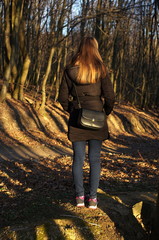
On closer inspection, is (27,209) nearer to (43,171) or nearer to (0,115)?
(43,171)

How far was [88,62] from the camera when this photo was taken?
3.34 meters

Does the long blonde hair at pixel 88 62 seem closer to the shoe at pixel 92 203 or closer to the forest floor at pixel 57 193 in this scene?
the shoe at pixel 92 203

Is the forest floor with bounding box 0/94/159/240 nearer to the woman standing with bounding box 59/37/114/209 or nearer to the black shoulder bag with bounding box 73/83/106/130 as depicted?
the woman standing with bounding box 59/37/114/209

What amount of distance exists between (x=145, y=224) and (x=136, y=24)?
28.4 meters

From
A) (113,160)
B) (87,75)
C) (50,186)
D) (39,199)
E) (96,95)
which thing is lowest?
(113,160)

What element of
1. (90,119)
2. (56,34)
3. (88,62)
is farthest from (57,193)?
(56,34)

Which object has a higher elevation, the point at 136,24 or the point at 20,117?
the point at 136,24

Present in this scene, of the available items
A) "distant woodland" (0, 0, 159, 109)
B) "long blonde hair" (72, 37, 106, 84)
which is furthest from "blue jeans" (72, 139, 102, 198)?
"distant woodland" (0, 0, 159, 109)

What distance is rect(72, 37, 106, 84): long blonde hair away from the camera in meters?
3.34

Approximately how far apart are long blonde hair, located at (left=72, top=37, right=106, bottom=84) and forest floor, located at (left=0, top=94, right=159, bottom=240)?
66.2 inches

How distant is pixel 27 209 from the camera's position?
3621 mm

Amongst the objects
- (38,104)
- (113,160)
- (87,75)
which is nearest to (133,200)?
(87,75)

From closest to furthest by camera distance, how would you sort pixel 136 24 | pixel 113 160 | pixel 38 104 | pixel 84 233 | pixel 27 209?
pixel 84 233 → pixel 27 209 → pixel 113 160 → pixel 38 104 → pixel 136 24

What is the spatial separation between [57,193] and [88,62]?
8.19 ft
